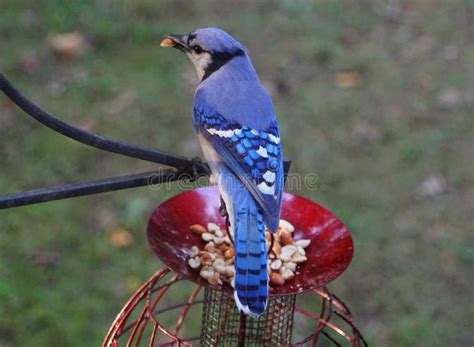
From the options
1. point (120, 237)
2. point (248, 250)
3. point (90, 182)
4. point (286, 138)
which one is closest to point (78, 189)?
point (90, 182)

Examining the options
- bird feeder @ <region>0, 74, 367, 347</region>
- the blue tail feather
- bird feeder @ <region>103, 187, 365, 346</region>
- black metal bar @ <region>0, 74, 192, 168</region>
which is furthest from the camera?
bird feeder @ <region>103, 187, 365, 346</region>

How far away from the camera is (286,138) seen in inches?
158

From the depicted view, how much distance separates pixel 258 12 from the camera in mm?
A: 4969

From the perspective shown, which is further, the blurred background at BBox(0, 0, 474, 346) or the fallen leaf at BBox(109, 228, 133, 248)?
the fallen leaf at BBox(109, 228, 133, 248)

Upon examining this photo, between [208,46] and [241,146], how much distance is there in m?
0.35

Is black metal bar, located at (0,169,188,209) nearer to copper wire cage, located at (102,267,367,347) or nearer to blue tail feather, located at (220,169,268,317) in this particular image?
blue tail feather, located at (220,169,268,317)

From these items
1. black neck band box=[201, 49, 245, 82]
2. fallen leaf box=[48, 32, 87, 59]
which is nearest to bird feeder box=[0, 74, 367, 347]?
black neck band box=[201, 49, 245, 82]

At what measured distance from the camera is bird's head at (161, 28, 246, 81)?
6.93 feet

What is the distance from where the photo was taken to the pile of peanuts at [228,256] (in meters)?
1.77

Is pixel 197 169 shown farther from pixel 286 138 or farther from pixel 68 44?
pixel 68 44

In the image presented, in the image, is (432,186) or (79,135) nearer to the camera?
(79,135)

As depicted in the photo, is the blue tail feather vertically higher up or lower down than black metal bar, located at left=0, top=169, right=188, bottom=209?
lower down

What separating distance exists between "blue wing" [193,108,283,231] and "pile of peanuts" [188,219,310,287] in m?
0.14

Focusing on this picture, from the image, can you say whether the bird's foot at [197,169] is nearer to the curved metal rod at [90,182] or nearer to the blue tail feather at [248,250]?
the curved metal rod at [90,182]
